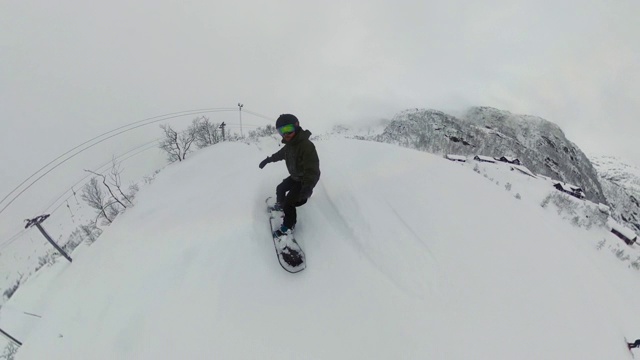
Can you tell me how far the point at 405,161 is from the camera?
28.0 feet

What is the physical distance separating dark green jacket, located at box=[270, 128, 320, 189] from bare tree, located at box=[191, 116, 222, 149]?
12.8 metres

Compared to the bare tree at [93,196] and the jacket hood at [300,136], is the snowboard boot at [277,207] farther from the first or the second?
the bare tree at [93,196]

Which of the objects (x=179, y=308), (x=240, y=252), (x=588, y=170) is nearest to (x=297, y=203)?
(x=240, y=252)

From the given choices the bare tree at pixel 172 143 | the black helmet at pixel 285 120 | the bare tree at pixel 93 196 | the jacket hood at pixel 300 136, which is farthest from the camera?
the bare tree at pixel 172 143

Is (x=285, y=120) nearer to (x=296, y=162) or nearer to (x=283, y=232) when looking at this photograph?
(x=296, y=162)

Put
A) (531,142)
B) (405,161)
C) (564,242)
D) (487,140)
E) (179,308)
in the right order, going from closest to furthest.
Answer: (179,308) < (564,242) < (405,161) < (487,140) < (531,142)

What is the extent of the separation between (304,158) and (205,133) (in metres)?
14.3

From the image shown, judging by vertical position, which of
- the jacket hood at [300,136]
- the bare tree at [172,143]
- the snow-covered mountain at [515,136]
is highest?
the snow-covered mountain at [515,136]

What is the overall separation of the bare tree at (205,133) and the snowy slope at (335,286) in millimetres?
9956

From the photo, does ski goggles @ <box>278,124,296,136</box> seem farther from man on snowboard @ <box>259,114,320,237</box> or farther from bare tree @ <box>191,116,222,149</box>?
bare tree @ <box>191,116,222,149</box>

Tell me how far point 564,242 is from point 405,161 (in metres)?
4.31

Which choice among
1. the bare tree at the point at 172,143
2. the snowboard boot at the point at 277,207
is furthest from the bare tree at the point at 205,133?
the snowboard boot at the point at 277,207

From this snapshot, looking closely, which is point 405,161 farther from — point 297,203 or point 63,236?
point 63,236

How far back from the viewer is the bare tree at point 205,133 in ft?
53.1
